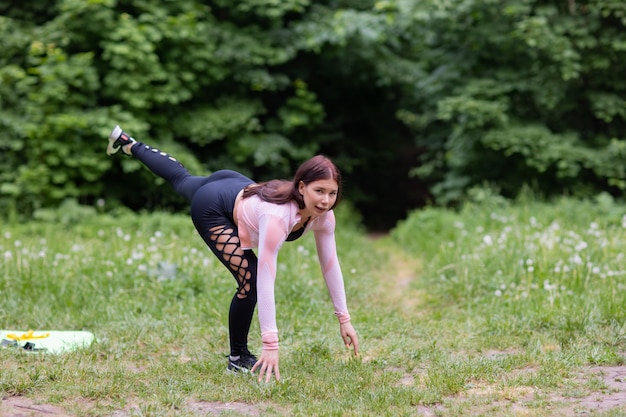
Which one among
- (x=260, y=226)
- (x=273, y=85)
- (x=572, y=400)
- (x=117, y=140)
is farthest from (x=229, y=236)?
(x=273, y=85)

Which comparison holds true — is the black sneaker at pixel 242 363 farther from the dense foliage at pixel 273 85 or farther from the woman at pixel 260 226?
the dense foliage at pixel 273 85

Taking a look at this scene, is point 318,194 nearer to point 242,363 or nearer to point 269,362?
point 269,362

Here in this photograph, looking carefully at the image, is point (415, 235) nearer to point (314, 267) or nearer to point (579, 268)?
point (314, 267)

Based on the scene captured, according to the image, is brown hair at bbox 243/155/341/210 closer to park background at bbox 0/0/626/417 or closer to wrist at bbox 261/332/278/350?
wrist at bbox 261/332/278/350

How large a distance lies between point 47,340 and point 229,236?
1762 millimetres

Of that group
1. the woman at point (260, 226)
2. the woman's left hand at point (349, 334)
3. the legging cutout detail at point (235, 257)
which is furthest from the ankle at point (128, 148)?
the woman's left hand at point (349, 334)

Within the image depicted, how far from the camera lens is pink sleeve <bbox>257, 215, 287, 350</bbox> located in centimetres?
382

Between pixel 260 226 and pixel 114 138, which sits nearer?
pixel 260 226

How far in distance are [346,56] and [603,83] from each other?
451cm

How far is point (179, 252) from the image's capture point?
7.12 m

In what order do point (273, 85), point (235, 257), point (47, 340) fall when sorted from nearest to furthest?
point (235, 257) → point (47, 340) → point (273, 85)

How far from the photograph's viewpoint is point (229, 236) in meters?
4.17

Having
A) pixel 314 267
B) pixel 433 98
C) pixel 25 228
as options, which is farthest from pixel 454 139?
pixel 25 228

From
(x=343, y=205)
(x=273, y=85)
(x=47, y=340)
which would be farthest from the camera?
(x=343, y=205)
